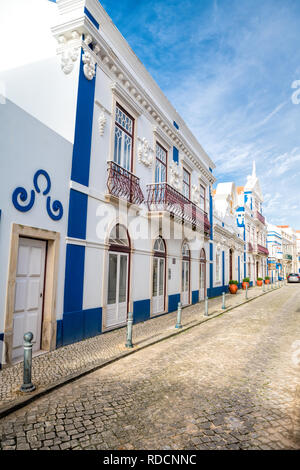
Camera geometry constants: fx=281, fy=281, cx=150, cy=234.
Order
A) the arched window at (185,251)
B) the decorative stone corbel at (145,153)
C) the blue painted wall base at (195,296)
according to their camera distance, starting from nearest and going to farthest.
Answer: the decorative stone corbel at (145,153) → the arched window at (185,251) → the blue painted wall base at (195,296)

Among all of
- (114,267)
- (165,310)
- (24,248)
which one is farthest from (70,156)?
(165,310)

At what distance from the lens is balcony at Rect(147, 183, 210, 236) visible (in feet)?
33.4

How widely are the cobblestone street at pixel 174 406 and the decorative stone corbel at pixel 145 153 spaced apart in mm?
6352

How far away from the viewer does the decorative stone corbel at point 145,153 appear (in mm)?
9765

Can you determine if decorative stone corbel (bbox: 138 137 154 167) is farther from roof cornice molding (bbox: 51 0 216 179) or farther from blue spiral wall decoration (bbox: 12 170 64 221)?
blue spiral wall decoration (bbox: 12 170 64 221)

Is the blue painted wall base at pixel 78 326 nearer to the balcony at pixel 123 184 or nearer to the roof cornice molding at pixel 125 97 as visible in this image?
the balcony at pixel 123 184

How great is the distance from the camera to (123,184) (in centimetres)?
857

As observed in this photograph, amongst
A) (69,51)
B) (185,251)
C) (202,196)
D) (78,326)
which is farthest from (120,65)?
(202,196)

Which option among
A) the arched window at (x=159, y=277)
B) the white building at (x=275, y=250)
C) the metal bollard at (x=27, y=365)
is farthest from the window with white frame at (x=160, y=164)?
the white building at (x=275, y=250)

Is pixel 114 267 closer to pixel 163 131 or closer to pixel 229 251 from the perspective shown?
pixel 163 131

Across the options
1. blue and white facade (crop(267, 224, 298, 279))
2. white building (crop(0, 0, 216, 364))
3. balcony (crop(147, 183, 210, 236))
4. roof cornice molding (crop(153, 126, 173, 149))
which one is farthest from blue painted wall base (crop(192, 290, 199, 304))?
blue and white facade (crop(267, 224, 298, 279))

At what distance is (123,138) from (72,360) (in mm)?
6616

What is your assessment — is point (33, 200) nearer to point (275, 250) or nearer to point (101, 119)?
point (101, 119)

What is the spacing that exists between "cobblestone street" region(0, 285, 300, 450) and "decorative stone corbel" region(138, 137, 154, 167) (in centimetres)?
635
